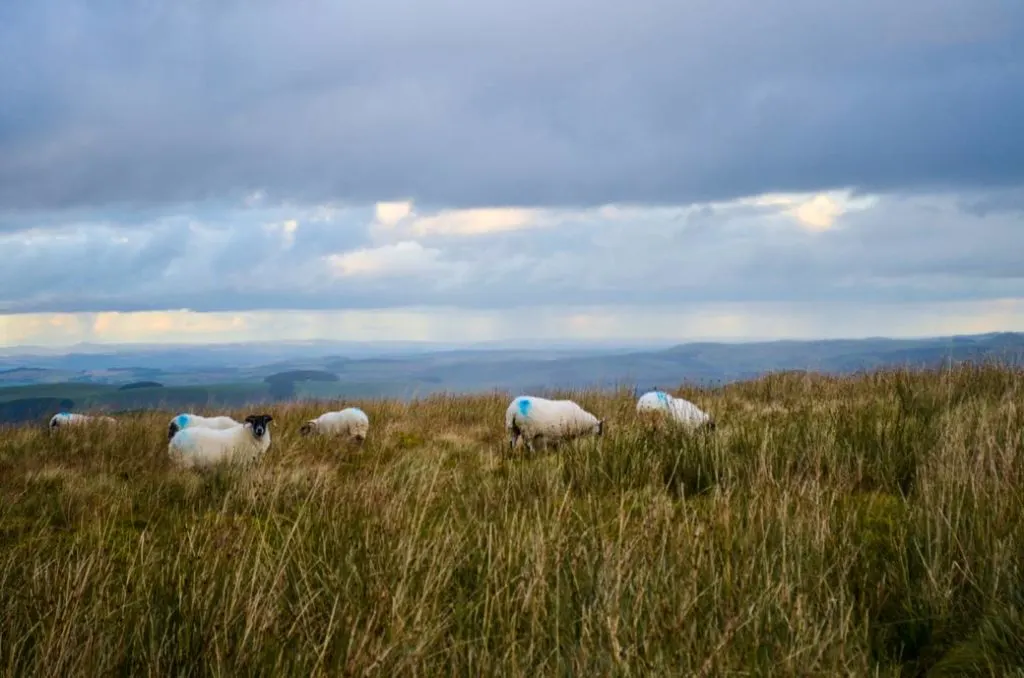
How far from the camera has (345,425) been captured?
32.2 feet

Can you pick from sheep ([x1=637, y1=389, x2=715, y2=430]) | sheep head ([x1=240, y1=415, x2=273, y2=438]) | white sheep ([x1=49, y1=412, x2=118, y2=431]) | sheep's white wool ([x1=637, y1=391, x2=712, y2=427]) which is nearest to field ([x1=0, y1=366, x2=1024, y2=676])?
sheep ([x1=637, y1=389, x2=715, y2=430])

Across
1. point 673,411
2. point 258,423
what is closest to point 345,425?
point 258,423

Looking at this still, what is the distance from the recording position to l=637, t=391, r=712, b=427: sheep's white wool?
7.41 metres

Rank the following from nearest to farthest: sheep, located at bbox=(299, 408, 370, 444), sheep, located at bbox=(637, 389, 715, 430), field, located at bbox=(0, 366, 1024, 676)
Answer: field, located at bbox=(0, 366, 1024, 676) < sheep, located at bbox=(637, 389, 715, 430) < sheep, located at bbox=(299, 408, 370, 444)

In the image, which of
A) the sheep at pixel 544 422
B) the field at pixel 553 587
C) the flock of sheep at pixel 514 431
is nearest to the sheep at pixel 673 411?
the flock of sheep at pixel 514 431

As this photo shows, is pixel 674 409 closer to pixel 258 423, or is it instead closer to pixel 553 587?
pixel 258 423

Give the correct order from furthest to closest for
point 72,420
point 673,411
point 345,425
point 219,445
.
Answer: point 72,420 < point 345,425 < point 673,411 < point 219,445

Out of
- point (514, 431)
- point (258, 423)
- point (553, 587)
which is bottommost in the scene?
point (553, 587)

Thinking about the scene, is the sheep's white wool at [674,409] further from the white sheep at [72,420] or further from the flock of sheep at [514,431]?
the white sheep at [72,420]

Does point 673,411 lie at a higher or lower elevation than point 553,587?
higher

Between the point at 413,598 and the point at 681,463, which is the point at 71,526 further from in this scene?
the point at 681,463

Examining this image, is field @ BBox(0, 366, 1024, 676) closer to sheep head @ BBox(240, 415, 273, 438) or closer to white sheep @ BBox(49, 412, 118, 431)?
sheep head @ BBox(240, 415, 273, 438)

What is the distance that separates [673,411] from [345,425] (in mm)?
3989

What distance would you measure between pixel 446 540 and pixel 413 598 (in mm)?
420
